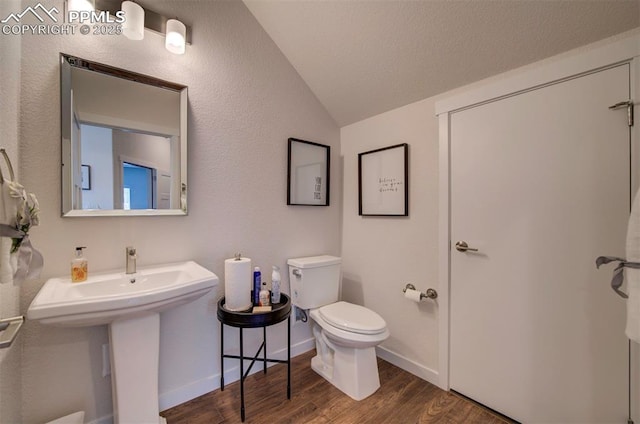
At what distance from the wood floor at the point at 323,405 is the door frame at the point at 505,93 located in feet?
0.60

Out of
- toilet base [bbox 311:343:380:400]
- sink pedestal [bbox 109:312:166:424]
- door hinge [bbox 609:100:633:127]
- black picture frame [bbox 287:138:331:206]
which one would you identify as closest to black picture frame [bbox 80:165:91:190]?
sink pedestal [bbox 109:312:166:424]

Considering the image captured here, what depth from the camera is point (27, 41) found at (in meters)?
1.21

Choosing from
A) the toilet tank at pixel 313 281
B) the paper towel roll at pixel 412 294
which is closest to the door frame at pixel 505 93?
the paper towel roll at pixel 412 294

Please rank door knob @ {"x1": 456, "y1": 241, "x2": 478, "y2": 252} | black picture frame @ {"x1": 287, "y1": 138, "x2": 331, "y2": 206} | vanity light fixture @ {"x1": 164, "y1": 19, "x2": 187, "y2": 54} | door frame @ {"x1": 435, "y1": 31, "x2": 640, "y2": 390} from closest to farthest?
1. door frame @ {"x1": 435, "y1": 31, "x2": 640, "y2": 390}
2. vanity light fixture @ {"x1": 164, "y1": 19, "x2": 187, "y2": 54}
3. door knob @ {"x1": 456, "y1": 241, "x2": 478, "y2": 252}
4. black picture frame @ {"x1": 287, "y1": 138, "x2": 331, "y2": 206}

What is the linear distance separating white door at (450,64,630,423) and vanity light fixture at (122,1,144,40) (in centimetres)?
186

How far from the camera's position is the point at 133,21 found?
1363mm

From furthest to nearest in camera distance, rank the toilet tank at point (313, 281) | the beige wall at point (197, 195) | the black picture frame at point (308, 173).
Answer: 1. the black picture frame at point (308, 173)
2. the toilet tank at point (313, 281)
3. the beige wall at point (197, 195)

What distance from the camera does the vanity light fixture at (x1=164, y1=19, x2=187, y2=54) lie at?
1.47 meters

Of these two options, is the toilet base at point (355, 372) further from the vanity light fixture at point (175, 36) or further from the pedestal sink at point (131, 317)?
the vanity light fixture at point (175, 36)

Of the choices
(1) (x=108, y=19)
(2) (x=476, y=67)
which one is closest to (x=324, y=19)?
(2) (x=476, y=67)

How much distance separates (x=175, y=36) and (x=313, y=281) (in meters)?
1.76

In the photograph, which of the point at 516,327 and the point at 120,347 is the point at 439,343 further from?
the point at 120,347

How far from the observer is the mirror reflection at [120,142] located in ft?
4.27

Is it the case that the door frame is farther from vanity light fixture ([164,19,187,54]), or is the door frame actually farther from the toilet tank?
vanity light fixture ([164,19,187,54])
